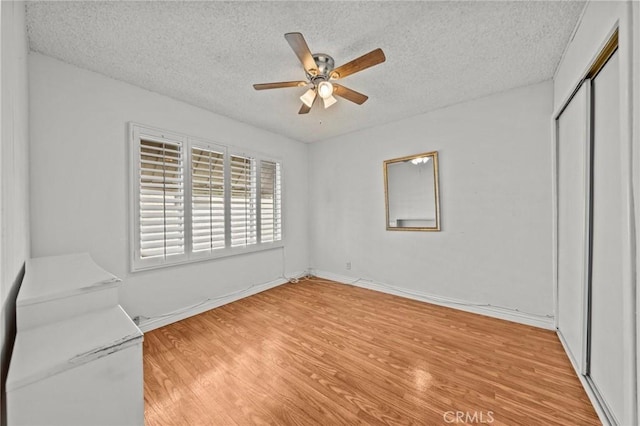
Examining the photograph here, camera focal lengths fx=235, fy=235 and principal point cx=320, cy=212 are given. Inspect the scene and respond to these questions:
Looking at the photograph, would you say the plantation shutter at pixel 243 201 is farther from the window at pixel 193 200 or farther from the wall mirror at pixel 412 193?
the wall mirror at pixel 412 193

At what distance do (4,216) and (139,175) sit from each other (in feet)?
5.76

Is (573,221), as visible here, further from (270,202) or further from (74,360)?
(270,202)

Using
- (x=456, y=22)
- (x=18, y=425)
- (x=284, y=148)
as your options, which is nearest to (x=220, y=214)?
(x=284, y=148)

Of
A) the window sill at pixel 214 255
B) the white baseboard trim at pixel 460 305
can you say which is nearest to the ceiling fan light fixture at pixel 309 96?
the window sill at pixel 214 255

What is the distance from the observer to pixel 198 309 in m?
2.74

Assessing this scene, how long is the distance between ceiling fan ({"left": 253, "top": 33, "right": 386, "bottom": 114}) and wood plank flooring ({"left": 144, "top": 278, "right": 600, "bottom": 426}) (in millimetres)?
2184

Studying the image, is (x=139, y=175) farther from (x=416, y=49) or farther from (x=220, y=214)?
(x=416, y=49)

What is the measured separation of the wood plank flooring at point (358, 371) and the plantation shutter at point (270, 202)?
132 centimetres

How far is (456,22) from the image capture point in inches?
63.2

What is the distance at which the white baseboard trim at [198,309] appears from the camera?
2369mm

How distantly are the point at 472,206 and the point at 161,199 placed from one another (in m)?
3.45

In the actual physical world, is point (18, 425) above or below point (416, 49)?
below

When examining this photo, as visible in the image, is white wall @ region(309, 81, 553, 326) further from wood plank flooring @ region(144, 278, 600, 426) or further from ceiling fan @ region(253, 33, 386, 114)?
ceiling fan @ region(253, 33, 386, 114)
